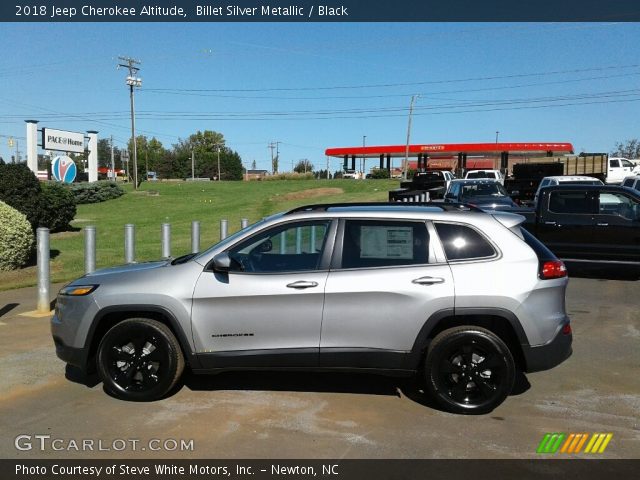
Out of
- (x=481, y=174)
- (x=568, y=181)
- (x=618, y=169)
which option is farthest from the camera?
(x=618, y=169)

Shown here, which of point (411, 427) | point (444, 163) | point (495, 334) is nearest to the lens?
point (411, 427)

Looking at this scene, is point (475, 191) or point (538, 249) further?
point (475, 191)

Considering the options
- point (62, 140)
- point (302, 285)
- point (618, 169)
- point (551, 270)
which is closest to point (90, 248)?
point (302, 285)

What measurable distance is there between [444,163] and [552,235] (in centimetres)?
7951

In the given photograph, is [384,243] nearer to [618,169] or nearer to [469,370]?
[469,370]

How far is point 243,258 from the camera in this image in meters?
5.32

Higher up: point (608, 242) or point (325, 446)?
point (608, 242)

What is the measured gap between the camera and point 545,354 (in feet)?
15.5

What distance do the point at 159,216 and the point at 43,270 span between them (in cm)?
2015

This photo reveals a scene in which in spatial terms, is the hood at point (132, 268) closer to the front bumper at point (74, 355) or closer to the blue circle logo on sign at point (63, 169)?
the front bumper at point (74, 355)

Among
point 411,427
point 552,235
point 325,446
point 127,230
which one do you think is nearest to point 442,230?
Answer: point 411,427
